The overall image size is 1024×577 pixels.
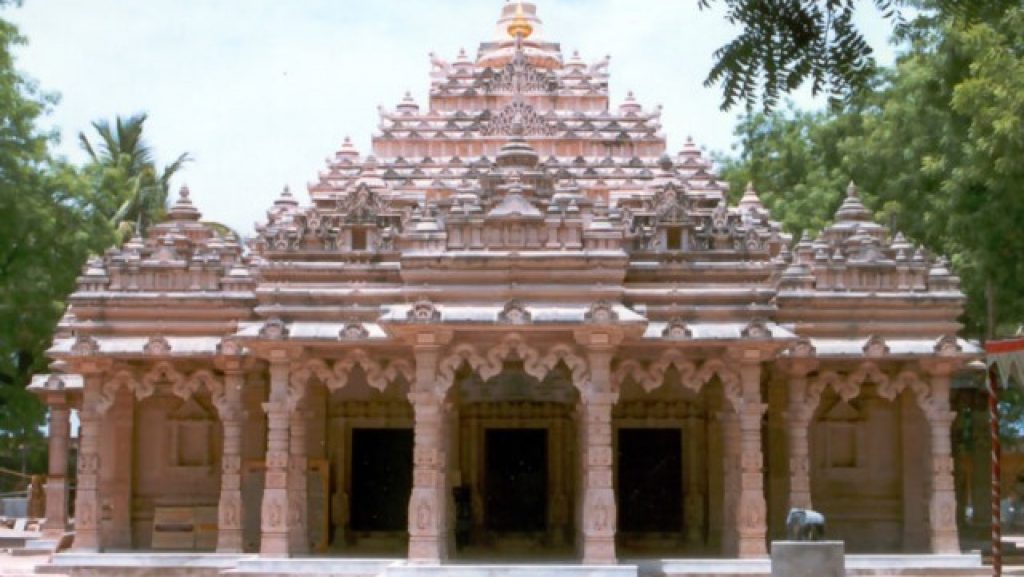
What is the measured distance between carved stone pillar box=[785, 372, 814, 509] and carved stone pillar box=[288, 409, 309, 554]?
6.63 metres

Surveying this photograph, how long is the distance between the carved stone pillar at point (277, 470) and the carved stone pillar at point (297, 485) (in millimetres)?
295

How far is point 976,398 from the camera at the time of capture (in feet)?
84.4

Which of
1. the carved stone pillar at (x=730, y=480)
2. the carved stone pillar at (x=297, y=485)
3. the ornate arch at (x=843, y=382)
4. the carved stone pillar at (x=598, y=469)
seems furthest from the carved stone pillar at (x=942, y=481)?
the carved stone pillar at (x=297, y=485)

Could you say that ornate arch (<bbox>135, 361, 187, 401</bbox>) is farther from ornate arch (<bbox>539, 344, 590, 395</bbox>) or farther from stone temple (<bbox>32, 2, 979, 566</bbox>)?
ornate arch (<bbox>539, 344, 590, 395</bbox>)

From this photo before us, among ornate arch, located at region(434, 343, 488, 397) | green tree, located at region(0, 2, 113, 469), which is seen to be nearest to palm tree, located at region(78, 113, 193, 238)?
green tree, located at region(0, 2, 113, 469)

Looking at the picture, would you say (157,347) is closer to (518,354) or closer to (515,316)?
(518,354)

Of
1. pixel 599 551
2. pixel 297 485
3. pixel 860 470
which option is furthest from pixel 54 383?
pixel 860 470

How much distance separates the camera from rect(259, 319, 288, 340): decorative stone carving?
19656mm

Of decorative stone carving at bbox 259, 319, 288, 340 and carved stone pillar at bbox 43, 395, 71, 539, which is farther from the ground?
decorative stone carving at bbox 259, 319, 288, 340

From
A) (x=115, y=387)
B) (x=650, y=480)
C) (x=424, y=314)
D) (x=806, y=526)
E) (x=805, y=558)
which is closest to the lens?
(x=805, y=558)

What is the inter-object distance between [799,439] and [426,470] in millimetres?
5414

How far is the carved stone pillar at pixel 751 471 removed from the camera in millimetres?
19656

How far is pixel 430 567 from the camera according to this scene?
18.4 m

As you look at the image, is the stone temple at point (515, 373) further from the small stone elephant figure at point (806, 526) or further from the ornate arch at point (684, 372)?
the small stone elephant figure at point (806, 526)
